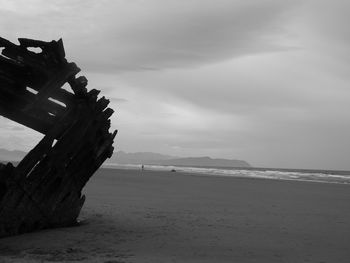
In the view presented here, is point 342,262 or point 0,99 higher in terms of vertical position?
point 0,99

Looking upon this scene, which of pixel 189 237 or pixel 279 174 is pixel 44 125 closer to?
pixel 189 237

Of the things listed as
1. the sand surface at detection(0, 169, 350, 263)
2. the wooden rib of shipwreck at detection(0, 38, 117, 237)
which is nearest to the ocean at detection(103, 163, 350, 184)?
the sand surface at detection(0, 169, 350, 263)

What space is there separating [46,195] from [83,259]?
214 centimetres

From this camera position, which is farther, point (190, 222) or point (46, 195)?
point (190, 222)

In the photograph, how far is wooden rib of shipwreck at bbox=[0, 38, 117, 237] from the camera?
7148 mm

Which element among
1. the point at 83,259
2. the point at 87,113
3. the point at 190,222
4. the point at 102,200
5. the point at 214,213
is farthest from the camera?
the point at 102,200

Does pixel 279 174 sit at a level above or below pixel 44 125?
above

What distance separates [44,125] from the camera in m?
7.50

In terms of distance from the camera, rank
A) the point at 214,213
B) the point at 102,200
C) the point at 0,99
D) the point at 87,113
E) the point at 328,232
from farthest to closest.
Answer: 1. the point at 102,200
2. the point at 214,213
3. the point at 328,232
4. the point at 87,113
5. the point at 0,99

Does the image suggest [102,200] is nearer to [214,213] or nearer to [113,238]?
[214,213]

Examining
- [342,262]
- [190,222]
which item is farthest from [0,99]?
[342,262]

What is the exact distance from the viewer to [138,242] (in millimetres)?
7656

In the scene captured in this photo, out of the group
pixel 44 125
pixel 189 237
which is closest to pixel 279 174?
pixel 189 237

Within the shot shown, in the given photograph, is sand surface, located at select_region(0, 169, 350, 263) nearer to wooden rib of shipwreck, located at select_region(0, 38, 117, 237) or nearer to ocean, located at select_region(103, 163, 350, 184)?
wooden rib of shipwreck, located at select_region(0, 38, 117, 237)
